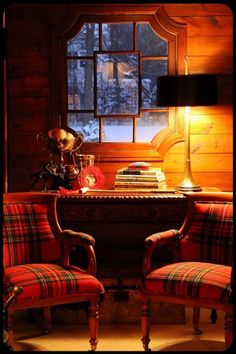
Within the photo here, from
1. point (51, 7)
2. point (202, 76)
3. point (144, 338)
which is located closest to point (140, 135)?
point (202, 76)

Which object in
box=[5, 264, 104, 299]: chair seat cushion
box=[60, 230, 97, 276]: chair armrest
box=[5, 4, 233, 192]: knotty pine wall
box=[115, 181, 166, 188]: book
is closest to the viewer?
box=[5, 264, 104, 299]: chair seat cushion

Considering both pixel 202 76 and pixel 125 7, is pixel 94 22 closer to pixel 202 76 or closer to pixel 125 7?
pixel 125 7

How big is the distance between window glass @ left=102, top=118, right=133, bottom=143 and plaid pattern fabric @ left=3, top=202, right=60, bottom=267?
1.05m

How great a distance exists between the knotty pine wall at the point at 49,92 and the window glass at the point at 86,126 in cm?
20

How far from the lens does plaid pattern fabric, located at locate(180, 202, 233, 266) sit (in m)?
3.57

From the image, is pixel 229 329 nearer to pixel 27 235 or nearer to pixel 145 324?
pixel 145 324

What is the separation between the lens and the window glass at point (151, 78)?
14.9ft

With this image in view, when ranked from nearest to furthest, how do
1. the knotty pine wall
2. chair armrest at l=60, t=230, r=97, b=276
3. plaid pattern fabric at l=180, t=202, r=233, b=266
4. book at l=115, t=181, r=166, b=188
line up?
1. chair armrest at l=60, t=230, r=97, b=276
2. plaid pattern fabric at l=180, t=202, r=233, b=266
3. book at l=115, t=181, r=166, b=188
4. the knotty pine wall

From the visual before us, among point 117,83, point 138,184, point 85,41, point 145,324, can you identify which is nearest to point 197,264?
point 145,324

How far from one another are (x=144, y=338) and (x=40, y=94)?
1.94 metres

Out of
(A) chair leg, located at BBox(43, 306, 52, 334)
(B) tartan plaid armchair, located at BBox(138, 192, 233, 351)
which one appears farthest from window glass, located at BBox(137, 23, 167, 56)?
(A) chair leg, located at BBox(43, 306, 52, 334)

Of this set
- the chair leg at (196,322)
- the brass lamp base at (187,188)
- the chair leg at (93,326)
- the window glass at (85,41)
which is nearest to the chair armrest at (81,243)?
the chair leg at (93,326)

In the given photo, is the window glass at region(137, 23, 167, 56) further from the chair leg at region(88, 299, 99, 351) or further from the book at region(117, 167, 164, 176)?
the chair leg at region(88, 299, 99, 351)

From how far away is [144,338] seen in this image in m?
3.39
